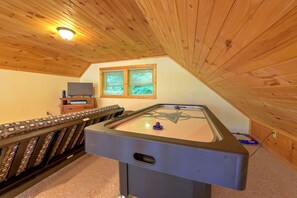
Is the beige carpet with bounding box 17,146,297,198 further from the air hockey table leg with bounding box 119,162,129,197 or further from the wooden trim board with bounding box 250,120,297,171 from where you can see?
the air hockey table leg with bounding box 119,162,129,197

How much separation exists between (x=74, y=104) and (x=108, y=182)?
3.05 m

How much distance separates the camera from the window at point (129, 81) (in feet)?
13.1

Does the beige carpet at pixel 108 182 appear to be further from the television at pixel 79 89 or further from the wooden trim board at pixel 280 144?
the television at pixel 79 89

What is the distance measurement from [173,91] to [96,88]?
8.69 ft

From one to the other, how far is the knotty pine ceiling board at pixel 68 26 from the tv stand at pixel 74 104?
0.94m

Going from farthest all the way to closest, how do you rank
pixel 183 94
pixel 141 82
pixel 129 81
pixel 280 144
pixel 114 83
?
pixel 114 83, pixel 129 81, pixel 141 82, pixel 183 94, pixel 280 144

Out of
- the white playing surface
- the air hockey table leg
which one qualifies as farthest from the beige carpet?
the white playing surface

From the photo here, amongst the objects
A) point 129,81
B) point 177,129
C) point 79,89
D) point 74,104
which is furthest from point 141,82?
point 177,129

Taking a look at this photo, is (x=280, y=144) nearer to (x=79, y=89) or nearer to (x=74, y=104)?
(x=74, y=104)

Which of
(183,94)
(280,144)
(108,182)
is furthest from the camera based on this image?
(183,94)

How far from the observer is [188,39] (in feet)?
3.90

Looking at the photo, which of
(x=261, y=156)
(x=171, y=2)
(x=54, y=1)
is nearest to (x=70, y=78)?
(x=54, y=1)

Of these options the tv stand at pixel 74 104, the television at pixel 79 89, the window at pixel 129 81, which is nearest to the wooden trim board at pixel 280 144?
the window at pixel 129 81

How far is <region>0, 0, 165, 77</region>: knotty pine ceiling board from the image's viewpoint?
1.65 m
